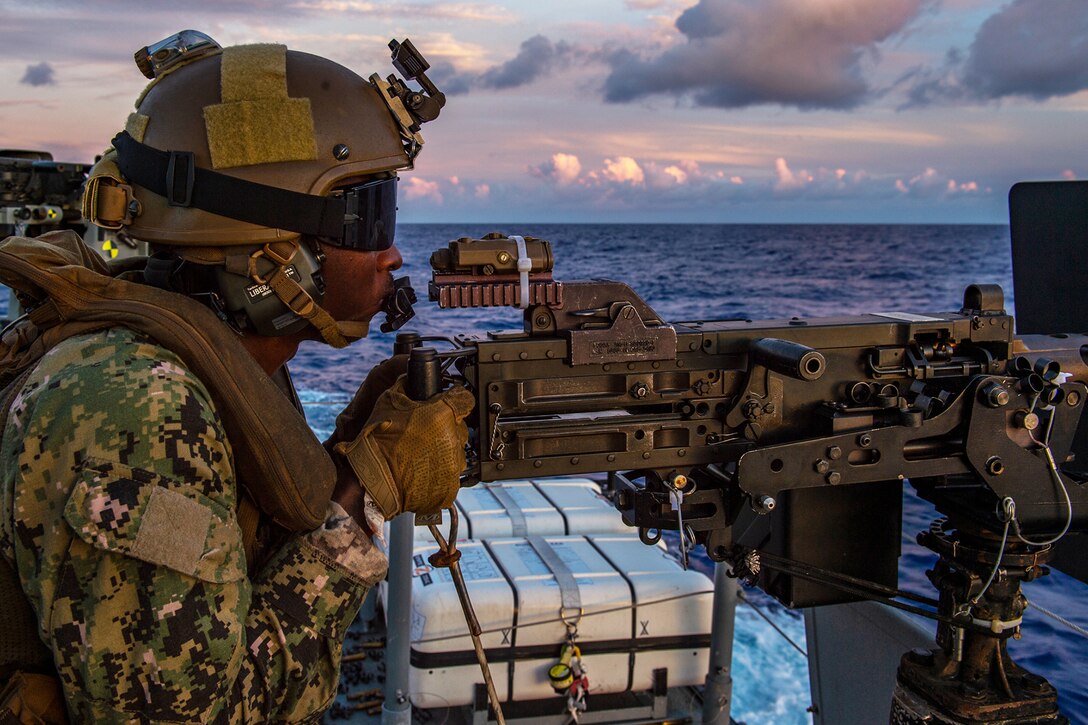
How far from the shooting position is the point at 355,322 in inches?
117

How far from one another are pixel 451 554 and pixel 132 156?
5.20 feet

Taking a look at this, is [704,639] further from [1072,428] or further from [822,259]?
[822,259]

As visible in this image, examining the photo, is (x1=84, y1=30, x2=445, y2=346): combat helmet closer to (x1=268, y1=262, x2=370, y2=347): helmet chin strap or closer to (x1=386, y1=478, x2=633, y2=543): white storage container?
(x1=268, y1=262, x2=370, y2=347): helmet chin strap

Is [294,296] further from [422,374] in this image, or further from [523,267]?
[523,267]

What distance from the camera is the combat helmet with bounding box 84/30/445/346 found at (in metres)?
2.66

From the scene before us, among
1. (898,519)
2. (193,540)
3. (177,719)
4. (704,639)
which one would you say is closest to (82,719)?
(177,719)

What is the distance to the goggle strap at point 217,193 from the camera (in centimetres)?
264

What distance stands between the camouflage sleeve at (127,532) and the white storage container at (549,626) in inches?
146

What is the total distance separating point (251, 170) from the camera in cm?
269

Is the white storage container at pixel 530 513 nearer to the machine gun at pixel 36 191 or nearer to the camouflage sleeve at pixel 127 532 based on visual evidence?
the camouflage sleeve at pixel 127 532

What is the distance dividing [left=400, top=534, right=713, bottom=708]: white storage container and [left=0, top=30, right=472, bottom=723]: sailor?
10.4 feet

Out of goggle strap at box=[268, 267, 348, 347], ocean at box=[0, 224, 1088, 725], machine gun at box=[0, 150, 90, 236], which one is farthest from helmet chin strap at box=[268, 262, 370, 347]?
machine gun at box=[0, 150, 90, 236]

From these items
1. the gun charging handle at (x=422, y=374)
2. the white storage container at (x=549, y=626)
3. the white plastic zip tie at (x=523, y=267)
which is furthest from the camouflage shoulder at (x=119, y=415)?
the white storage container at (x=549, y=626)

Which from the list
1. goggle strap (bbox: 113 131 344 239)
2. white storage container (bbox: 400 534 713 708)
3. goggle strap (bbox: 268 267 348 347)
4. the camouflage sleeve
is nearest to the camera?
the camouflage sleeve
